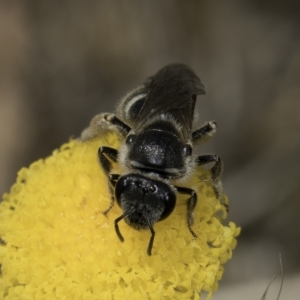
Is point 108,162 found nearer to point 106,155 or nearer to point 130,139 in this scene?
point 106,155

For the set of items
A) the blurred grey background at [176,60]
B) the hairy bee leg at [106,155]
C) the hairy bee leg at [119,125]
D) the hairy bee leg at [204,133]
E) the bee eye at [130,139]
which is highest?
the blurred grey background at [176,60]

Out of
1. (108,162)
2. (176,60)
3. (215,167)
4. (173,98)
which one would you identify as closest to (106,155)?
(108,162)

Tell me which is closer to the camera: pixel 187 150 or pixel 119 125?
pixel 187 150

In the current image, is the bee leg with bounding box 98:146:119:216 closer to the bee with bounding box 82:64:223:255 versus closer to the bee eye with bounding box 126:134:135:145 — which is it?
the bee with bounding box 82:64:223:255

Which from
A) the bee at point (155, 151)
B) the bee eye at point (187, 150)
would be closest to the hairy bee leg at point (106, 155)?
the bee at point (155, 151)

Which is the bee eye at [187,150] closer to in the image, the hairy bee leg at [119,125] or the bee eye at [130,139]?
the bee eye at [130,139]

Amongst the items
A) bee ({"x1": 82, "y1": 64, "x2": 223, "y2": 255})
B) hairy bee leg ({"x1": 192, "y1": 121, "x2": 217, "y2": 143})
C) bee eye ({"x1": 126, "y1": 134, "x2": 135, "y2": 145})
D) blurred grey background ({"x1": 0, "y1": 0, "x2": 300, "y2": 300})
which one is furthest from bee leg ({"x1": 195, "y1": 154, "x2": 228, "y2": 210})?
blurred grey background ({"x1": 0, "y1": 0, "x2": 300, "y2": 300})
